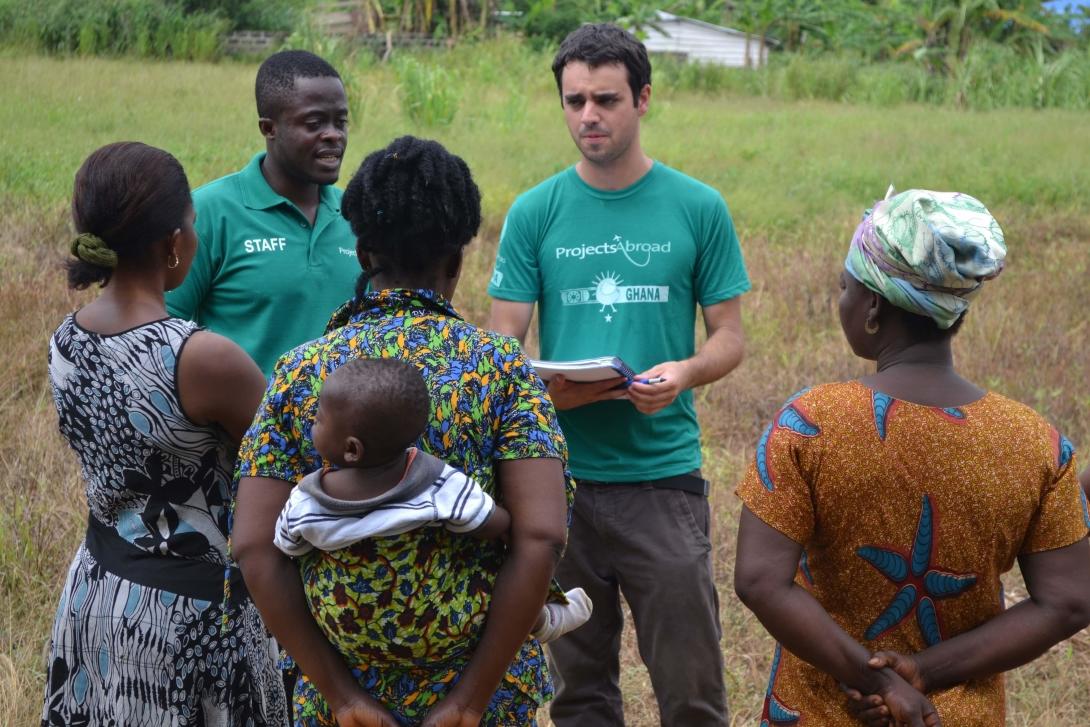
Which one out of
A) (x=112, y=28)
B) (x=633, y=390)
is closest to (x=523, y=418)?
(x=633, y=390)

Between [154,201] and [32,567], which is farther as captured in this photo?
[32,567]

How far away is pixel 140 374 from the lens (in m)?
2.23

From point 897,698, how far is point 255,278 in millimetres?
1761

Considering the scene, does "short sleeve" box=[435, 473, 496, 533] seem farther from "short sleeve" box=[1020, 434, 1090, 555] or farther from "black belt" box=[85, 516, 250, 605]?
"short sleeve" box=[1020, 434, 1090, 555]

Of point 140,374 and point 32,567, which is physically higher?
point 140,374

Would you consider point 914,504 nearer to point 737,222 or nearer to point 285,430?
point 285,430

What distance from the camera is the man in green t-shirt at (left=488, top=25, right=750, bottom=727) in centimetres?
313

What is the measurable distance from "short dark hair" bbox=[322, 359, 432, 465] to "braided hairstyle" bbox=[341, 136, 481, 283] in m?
0.28

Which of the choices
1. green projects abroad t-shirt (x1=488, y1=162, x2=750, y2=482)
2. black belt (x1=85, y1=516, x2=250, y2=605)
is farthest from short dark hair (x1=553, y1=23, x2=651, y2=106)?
black belt (x1=85, y1=516, x2=250, y2=605)

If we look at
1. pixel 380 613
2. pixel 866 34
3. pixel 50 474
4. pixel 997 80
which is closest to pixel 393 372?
pixel 380 613

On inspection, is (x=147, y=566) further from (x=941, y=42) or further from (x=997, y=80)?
(x=941, y=42)

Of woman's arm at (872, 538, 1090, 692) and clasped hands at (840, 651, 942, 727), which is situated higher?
woman's arm at (872, 538, 1090, 692)

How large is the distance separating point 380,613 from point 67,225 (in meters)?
6.61

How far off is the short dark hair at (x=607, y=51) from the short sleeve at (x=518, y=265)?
14.4 inches
